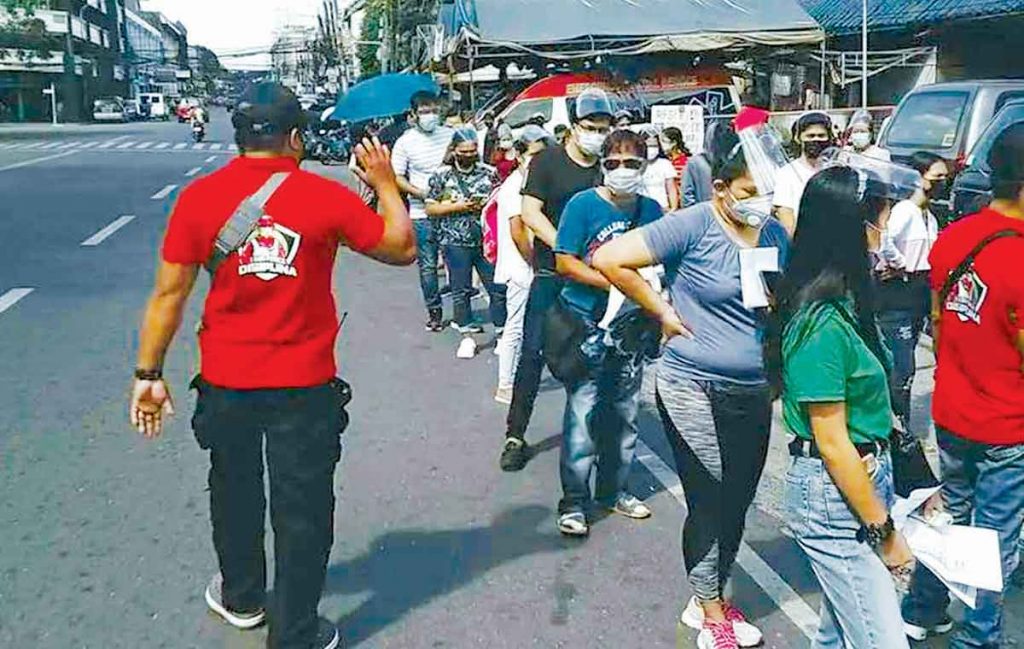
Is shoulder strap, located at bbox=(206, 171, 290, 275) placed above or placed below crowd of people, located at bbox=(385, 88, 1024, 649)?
above

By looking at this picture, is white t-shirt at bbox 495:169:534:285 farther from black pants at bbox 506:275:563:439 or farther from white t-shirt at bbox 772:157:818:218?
white t-shirt at bbox 772:157:818:218

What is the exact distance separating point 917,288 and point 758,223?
227cm

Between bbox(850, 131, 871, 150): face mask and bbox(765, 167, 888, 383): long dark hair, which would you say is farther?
bbox(850, 131, 871, 150): face mask

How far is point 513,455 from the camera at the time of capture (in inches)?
235

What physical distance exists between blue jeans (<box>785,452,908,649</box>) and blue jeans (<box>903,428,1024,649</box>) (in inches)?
27.9

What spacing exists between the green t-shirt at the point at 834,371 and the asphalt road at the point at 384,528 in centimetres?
135

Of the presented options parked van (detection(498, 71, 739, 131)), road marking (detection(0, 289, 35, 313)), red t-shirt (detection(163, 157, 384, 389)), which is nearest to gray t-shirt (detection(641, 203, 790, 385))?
red t-shirt (detection(163, 157, 384, 389))

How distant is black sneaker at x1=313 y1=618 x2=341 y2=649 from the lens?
12.8 ft

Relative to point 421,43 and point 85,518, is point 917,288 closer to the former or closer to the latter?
point 85,518

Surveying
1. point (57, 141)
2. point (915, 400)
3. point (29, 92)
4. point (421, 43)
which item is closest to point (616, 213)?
point (915, 400)

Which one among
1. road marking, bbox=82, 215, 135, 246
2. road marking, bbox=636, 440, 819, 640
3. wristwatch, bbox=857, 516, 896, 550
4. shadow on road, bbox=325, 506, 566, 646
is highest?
wristwatch, bbox=857, 516, 896, 550

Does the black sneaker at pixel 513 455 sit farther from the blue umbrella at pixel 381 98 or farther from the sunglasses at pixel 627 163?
the blue umbrella at pixel 381 98

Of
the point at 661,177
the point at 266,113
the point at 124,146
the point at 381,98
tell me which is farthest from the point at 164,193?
the point at 124,146

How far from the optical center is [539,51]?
65.2 feet
